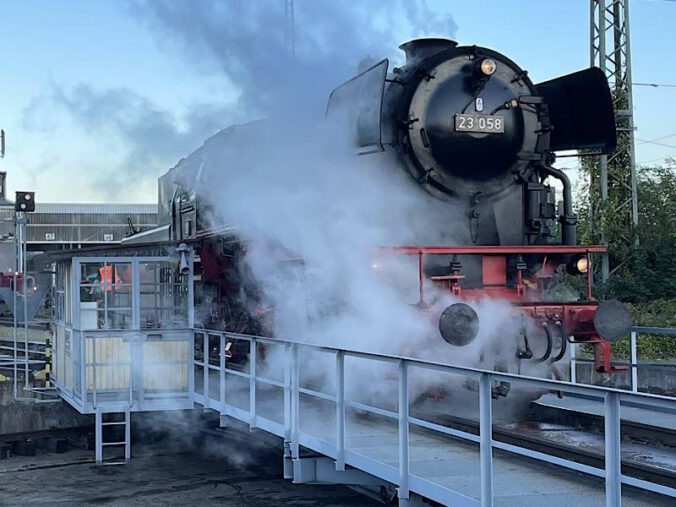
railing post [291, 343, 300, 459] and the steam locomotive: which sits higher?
the steam locomotive

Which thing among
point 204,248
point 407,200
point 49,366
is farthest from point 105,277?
point 407,200

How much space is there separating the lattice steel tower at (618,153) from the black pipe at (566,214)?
10.7 meters

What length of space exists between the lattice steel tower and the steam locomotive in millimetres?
10662

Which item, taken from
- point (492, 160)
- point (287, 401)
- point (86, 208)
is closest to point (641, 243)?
point (492, 160)

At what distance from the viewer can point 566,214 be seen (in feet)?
28.4

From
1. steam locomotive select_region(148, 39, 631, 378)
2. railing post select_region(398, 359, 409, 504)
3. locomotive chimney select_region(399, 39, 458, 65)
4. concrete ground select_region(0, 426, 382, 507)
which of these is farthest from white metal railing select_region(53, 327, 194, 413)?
railing post select_region(398, 359, 409, 504)

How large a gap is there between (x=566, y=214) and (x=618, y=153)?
39.0 ft

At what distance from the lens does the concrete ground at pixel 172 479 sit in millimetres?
8938

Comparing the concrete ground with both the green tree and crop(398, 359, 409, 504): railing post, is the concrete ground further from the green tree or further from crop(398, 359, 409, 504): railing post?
the green tree

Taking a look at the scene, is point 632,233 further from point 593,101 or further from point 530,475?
point 530,475

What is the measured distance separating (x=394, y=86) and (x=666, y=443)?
3950 millimetres

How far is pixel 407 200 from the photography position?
808cm

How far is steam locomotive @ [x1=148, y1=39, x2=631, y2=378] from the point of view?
7574mm

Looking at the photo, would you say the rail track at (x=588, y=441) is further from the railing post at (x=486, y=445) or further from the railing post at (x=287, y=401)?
the railing post at (x=486, y=445)
